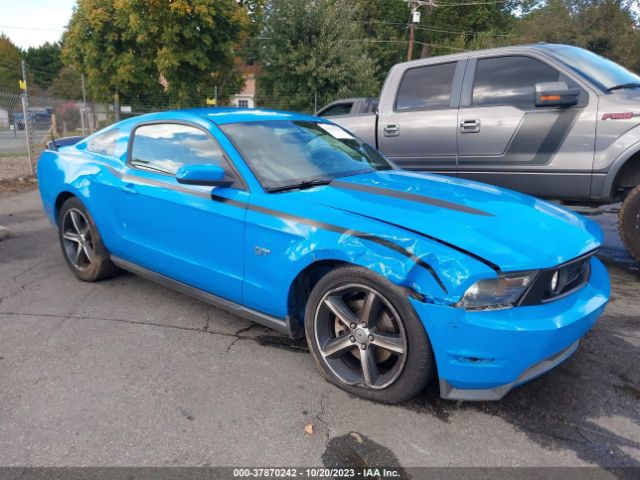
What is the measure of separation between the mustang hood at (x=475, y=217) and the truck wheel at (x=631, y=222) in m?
1.75

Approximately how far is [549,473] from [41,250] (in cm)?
541

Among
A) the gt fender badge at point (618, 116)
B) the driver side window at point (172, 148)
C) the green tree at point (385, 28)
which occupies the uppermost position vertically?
the green tree at point (385, 28)

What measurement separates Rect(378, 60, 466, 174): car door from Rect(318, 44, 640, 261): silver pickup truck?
0.04 ft

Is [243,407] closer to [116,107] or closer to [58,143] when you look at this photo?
[58,143]

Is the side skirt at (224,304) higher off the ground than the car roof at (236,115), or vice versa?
the car roof at (236,115)

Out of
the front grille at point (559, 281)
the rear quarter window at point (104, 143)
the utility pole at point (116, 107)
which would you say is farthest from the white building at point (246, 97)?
the front grille at point (559, 281)

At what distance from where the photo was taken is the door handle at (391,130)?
18.5 ft

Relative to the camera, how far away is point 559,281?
249 centimetres

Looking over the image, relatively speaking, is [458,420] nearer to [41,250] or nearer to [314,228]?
[314,228]

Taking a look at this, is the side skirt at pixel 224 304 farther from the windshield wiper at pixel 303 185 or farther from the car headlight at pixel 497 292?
the car headlight at pixel 497 292

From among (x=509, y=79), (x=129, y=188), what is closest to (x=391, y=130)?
(x=509, y=79)

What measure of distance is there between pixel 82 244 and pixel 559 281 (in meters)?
3.78

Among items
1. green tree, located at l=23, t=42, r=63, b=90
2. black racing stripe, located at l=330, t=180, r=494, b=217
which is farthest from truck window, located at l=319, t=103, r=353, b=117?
green tree, located at l=23, t=42, r=63, b=90

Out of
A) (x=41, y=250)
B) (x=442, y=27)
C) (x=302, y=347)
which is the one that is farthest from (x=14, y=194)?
(x=442, y=27)
